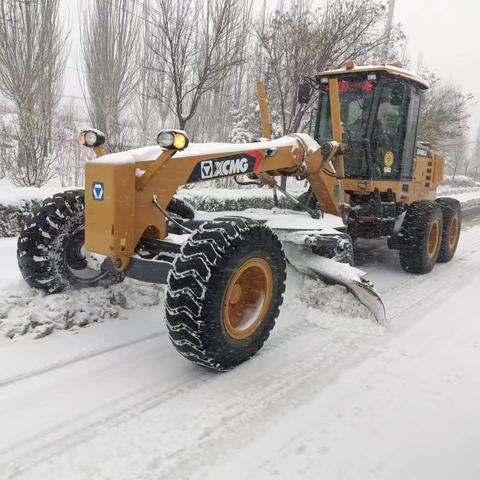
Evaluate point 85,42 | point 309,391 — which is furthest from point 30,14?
point 309,391

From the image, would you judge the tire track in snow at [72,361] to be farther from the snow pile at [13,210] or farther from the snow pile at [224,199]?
the snow pile at [224,199]

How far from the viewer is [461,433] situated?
2750 millimetres

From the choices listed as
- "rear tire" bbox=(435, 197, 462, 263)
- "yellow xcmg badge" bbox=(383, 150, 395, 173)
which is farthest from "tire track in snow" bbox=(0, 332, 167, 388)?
"rear tire" bbox=(435, 197, 462, 263)

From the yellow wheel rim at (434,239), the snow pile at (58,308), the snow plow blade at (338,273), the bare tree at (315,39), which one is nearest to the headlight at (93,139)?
the snow pile at (58,308)

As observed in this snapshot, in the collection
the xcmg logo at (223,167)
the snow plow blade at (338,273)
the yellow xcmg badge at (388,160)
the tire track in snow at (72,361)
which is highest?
→ the yellow xcmg badge at (388,160)

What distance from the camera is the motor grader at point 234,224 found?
3.02m

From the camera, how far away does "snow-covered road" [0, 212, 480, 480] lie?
2.39 metres

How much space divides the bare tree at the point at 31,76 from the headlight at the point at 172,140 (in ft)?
25.9

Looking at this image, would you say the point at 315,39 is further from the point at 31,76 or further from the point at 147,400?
the point at 147,400

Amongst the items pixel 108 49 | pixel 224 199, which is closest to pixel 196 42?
pixel 224 199

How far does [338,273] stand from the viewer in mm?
4395

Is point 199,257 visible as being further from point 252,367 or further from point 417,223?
point 417,223

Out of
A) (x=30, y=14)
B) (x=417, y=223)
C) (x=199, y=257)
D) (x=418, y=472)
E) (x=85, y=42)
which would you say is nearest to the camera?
(x=418, y=472)

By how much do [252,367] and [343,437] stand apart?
91 centimetres
